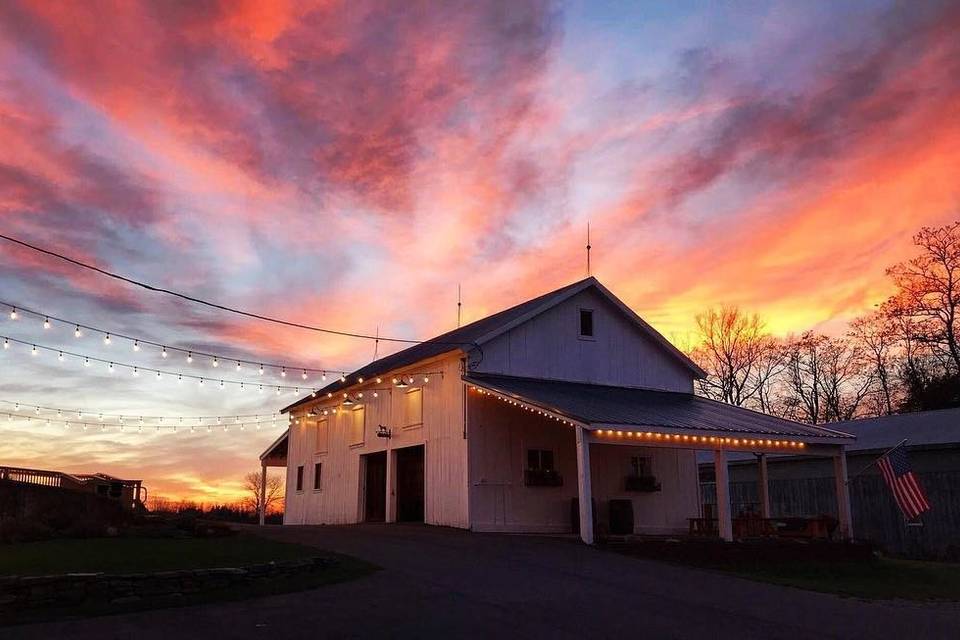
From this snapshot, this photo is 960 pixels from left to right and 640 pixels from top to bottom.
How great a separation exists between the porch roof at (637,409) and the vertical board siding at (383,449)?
5.12 ft

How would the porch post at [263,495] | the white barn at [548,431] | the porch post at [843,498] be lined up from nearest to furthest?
the white barn at [548,431] < the porch post at [843,498] < the porch post at [263,495]

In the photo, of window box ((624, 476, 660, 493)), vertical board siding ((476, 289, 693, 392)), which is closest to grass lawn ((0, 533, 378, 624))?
vertical board siding ((476, 289, 693, 392))

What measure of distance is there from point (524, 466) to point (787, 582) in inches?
310

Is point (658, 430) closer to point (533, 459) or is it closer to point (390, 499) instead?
point (533, 459)

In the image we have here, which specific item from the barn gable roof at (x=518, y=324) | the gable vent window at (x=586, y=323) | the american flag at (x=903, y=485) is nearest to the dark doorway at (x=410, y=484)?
the barn gable roof at (x=518, y=324)

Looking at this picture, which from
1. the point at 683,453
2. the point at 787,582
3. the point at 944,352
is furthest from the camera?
the point at 944,352

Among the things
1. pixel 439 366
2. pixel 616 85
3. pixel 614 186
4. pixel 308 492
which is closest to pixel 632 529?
pixel 439 366

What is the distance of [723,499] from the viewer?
17.8 meters

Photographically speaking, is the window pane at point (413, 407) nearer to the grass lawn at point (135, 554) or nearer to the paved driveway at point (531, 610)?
the grass lawn at point (135, 554)

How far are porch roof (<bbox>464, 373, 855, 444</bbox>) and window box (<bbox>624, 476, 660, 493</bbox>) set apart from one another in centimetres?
220

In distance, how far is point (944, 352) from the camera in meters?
40.2

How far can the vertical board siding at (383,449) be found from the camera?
20.6 metres

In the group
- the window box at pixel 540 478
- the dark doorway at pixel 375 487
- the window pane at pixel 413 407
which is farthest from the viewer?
the dark doorway at pixel 375 487

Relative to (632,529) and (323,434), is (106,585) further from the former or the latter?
(323,434)
